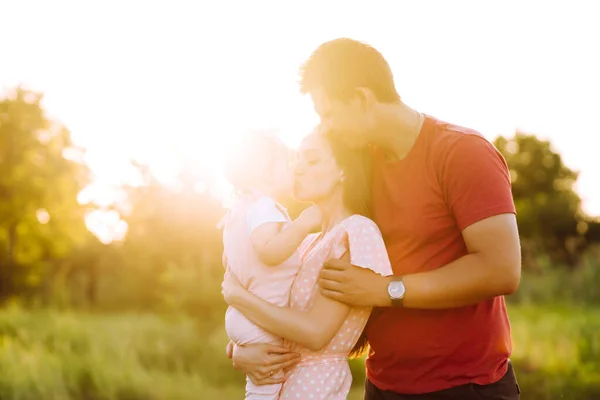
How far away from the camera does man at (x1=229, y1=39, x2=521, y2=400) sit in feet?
9.68

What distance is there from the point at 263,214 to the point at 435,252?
78 centimetres

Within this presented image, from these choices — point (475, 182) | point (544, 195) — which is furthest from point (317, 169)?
point (544, 195)

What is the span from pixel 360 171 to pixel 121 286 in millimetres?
25037

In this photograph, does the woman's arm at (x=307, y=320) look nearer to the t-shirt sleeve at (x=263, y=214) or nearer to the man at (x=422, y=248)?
the man at (x=422, y=248)

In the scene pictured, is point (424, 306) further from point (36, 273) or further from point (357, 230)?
point (36, 273)

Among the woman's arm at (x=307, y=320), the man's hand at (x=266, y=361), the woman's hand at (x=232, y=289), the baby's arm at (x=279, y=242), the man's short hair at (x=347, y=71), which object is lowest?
the man's hand at (x=266, y=361)

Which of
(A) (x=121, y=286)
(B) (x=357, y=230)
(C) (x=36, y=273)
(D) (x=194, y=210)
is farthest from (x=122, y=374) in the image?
(C) (x=36, y=273)

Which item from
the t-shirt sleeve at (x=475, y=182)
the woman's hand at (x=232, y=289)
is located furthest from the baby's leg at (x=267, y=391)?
the t-shirt sleeve at (x=475, y=182)

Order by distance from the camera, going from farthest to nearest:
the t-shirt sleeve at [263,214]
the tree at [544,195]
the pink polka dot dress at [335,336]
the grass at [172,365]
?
the tree at [544,195] < the grass at [172,365] < the t-shirt sleeve at [263,214] < the pink polka dot dress at [335,336]

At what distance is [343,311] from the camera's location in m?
3.10

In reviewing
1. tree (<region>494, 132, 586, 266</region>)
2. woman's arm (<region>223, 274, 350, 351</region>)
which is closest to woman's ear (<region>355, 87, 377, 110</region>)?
woman's arm (<region>223, 274, 350, 351</region>)

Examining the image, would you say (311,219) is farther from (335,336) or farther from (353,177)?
(335,336)

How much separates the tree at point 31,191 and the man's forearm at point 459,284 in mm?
25751

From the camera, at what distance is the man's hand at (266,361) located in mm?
3221
